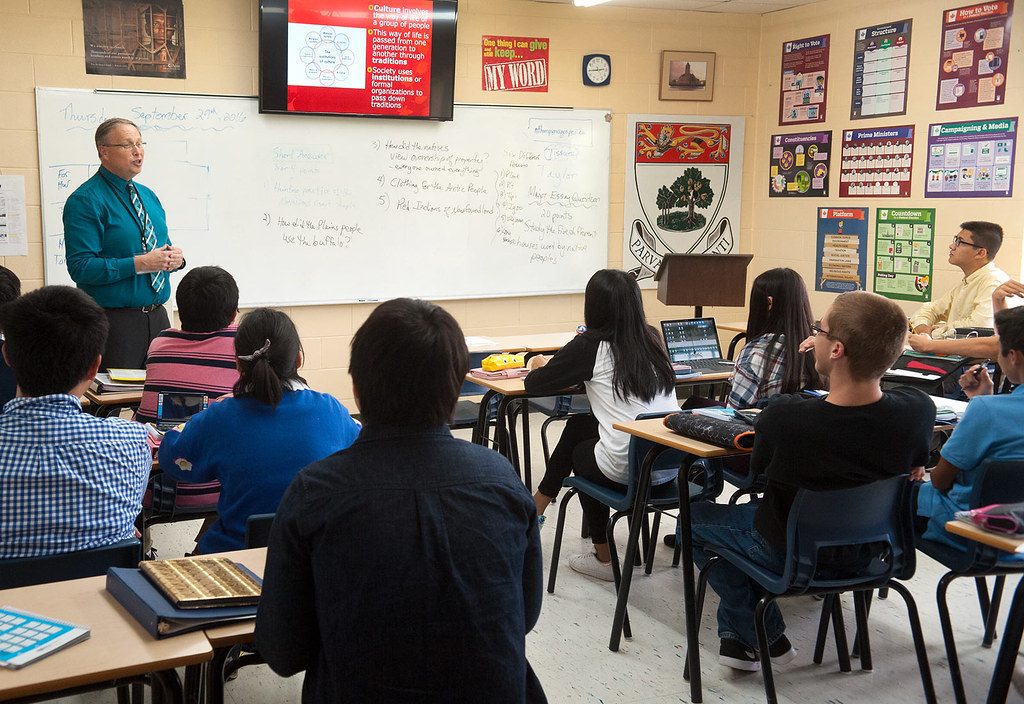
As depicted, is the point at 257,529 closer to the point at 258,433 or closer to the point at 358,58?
the point at 258,433

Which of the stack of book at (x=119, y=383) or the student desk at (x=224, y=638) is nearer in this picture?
the student desk at (x=224, y=638)

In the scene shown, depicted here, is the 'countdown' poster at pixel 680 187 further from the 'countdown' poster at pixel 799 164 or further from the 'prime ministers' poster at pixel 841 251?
the 'prime ministers' poster at pixel 841 251

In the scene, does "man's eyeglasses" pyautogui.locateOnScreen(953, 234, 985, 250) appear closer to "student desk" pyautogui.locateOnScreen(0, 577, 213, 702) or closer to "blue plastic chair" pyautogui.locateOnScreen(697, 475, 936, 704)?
"blue plastic chair" pyautogui.locateOnScreen(697, 475, 936, 704)

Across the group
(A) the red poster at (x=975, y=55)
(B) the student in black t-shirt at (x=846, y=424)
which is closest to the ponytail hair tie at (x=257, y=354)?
(B) the student in black t-shirt at (x=846, y=424)

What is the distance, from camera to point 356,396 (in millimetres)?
1417

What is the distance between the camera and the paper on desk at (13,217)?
16.6 ft

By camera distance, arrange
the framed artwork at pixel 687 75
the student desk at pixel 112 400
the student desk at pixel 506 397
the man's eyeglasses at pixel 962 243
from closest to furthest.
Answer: the student desk at pixel 112 400
the student desk at pixel 506 397
the man's eyeglasses at pixel 962 243
the framed artwork at pixel 687 75

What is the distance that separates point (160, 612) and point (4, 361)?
218cm

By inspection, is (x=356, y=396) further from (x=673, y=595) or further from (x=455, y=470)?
(x=673, y=595)

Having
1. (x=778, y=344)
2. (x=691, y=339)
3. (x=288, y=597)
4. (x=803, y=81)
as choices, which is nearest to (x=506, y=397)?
(x=691, y=339)

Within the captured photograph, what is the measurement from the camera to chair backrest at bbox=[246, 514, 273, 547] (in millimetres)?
2025

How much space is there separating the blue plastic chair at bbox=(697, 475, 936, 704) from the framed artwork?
15.7 feet

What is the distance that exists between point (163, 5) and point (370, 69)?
116 cm

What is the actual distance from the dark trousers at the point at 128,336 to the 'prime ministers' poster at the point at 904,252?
171 inches
